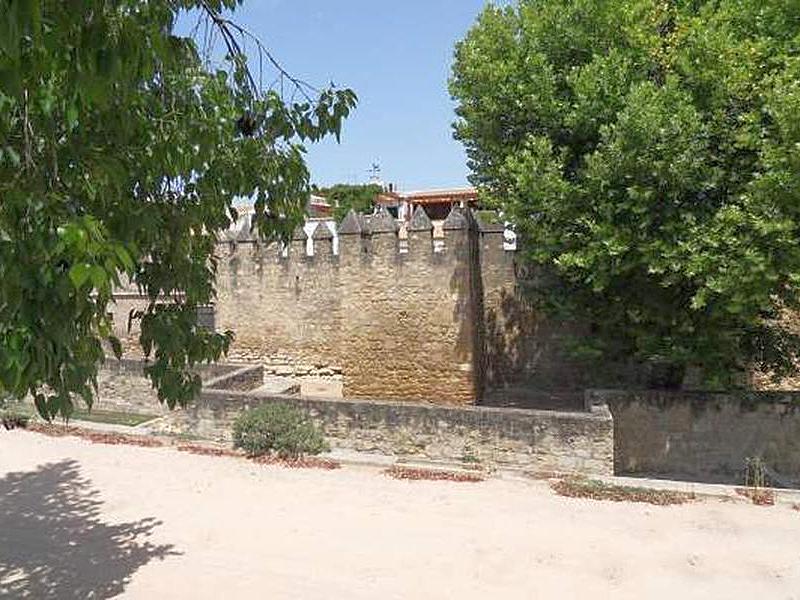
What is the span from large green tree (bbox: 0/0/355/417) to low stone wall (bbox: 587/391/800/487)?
7995mm

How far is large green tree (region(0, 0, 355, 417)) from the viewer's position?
2096 mm

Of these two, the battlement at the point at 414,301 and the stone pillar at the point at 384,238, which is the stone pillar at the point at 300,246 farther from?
the stone pillar at the point at 384,238

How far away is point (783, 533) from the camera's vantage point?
712 centimetres

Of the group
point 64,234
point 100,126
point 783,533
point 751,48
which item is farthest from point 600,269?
point 64,234

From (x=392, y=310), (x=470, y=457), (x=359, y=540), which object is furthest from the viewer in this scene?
(x=392, y=310)

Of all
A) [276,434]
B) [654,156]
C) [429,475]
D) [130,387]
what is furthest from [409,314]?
[654,156]

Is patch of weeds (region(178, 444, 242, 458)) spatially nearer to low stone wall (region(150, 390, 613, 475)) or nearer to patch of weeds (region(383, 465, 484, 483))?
low stone wall (region(150, 390, 613, 475))

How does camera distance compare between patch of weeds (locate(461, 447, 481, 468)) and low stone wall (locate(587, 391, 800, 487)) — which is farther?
low stone wall (locate(587, 391, 800, 487))

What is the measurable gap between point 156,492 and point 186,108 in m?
6.12

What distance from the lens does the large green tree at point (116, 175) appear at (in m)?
2.10

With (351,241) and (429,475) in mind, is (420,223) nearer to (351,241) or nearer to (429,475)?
(351,241)

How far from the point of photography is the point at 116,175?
9.16 feet

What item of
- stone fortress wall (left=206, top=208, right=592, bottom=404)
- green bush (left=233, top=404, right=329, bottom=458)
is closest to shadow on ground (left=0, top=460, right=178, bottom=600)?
green bush (left=233, top=404, right=329, bottom=458)

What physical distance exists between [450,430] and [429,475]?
1.12 m
